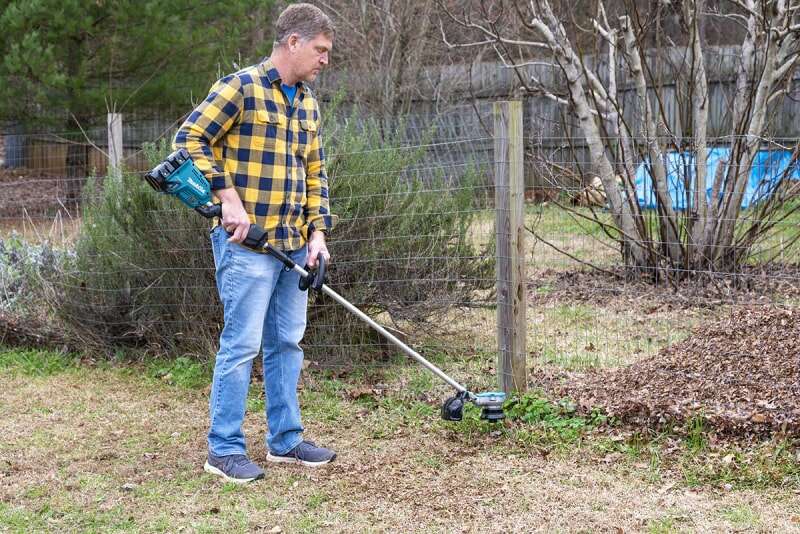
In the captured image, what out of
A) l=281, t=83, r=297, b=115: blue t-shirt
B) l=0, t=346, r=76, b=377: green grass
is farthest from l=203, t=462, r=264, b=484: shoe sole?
l=0, t=346, r=76, b=377: green grass

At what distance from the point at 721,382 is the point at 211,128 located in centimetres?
275

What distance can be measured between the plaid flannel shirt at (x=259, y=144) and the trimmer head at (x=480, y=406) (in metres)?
1.09

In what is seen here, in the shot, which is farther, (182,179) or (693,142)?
(693,142)

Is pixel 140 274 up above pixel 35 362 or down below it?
above

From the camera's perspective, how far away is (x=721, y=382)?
4758 millimetres

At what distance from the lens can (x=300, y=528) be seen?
3744 mm

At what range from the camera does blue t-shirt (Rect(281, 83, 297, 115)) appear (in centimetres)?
418

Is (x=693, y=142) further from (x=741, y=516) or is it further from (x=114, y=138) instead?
(x=114, y=138)

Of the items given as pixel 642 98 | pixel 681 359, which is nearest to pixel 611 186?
pixel 642 98

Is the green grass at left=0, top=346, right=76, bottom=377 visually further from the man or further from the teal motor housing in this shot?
the teal motor housing

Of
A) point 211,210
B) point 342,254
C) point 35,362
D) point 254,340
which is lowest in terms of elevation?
point 35,362

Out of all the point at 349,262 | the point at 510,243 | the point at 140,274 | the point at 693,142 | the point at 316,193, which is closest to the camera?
the point at 316,193

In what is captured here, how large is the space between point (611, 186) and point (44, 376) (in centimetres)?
454

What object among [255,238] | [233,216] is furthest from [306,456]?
[233,216]
